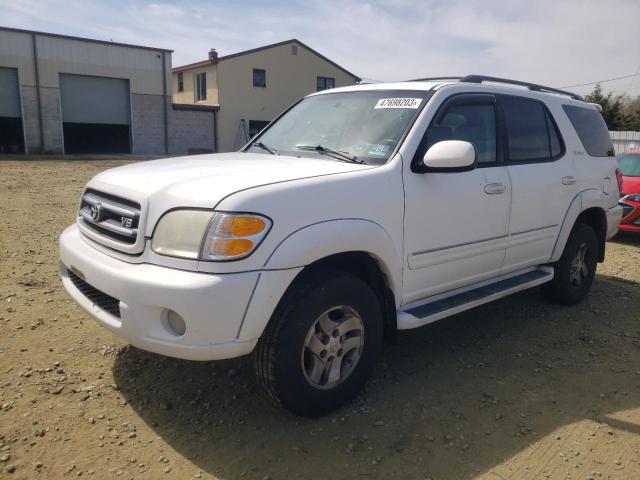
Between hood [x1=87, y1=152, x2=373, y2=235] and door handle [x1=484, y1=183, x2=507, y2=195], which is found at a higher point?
hood [x1=87, y1=152, x2=373, y2=235]

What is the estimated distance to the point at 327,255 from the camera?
2.78 meters

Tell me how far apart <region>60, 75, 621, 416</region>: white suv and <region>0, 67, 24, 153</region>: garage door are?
23.6 metres

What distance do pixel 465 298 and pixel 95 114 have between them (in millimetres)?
25301

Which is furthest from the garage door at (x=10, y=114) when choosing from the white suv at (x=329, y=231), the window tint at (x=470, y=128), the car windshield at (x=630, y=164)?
the window tint at (x=470, y=128)

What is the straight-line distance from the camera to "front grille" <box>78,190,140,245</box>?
277cm

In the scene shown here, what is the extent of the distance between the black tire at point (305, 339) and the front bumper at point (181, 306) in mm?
169

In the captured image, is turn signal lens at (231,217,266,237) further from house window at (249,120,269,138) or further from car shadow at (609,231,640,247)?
house window at (249,120,269,138)

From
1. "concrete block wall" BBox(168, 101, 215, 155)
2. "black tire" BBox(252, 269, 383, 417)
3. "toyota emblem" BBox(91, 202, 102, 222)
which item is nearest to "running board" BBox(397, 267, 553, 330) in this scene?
"black tire" BBox(252, 269, 383, 417)

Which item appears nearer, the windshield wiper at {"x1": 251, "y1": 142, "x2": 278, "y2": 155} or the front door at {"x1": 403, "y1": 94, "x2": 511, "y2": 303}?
the front door at {"x1": 403, "y1": 94, "x2": 511, "y2": 303}

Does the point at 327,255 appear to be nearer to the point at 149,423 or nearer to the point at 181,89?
the point at 149,423

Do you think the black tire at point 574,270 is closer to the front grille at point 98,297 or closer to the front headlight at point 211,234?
the front headlight at point 211,234

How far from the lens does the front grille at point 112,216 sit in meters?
2.77

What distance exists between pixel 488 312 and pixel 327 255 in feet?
9.00

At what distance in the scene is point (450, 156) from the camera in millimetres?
3129
